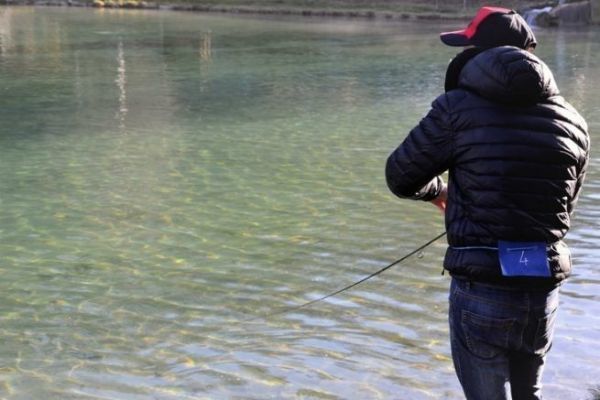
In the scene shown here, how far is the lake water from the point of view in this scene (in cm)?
520

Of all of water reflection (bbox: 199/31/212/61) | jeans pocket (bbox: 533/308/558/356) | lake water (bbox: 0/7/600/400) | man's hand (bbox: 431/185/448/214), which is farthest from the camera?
water reflection (bbox: 199/31/212/61)

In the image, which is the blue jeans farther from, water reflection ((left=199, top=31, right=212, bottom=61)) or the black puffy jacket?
water reflection ((left=199, top=31, right=212, bottom=61))

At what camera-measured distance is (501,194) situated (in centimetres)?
294

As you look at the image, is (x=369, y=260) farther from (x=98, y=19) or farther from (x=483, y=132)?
(x=98, y=19)

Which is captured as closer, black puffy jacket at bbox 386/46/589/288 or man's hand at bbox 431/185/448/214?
black puffy jacket at bbox 386/46/589/288

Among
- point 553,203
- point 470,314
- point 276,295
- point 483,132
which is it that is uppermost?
point 483,132

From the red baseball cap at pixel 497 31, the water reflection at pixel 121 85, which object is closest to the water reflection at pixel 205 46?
the water reflection at pixel 121 85

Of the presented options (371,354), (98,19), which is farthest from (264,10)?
(371,354)

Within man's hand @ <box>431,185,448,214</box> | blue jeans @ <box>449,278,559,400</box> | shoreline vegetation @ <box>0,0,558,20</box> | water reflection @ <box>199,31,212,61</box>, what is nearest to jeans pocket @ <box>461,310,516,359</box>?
blue jeans @ <box>449,278,559,400</box>

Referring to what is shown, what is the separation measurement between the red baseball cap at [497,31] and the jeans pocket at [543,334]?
101 cm

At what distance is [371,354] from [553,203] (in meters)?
2.63

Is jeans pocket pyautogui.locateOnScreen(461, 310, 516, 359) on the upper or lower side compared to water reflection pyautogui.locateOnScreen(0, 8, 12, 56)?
lower

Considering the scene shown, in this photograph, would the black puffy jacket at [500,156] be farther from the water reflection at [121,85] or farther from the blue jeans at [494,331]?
the water reflection at [121,85]

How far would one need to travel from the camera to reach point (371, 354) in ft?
17.7
